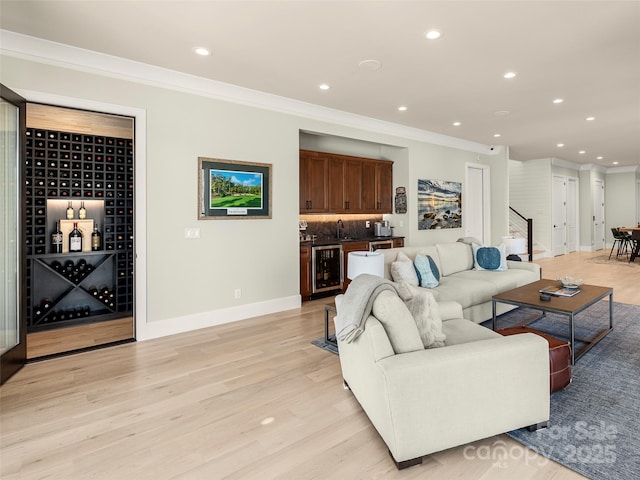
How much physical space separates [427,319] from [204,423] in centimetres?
157

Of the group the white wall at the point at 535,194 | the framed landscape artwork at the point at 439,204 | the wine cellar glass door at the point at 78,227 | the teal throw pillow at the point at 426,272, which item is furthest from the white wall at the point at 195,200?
the white wall at the point at 535,194

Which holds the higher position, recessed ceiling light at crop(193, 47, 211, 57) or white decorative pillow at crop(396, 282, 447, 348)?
recessed ceiling light at crop(193, 47, 211, 57)

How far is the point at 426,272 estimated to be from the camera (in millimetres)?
4188

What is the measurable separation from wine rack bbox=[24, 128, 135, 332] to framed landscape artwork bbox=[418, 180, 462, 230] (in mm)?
5039

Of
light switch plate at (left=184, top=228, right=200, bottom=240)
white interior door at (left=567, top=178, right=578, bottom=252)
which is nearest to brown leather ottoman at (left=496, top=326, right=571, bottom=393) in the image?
light switch plate at (left=184, top=228, right=200, bottom=240)

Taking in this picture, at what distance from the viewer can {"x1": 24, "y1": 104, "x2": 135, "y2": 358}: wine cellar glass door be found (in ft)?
13.9

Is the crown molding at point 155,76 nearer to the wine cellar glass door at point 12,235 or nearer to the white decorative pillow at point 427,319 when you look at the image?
the wine cellar glass door at point 12,235

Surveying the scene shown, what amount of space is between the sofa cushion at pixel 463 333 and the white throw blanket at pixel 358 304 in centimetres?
63

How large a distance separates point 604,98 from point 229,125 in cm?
504

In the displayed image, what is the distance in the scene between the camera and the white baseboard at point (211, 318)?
3.88 m

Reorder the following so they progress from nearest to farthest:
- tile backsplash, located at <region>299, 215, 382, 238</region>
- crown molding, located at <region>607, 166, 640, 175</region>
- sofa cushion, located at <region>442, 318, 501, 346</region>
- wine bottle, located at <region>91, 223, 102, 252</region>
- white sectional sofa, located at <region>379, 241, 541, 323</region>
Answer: sofa cushion, located at <region>442, 318, 501, 346</region>
white sectional sofa, located at <region>379, 241, 541, 323</region>
wine bottle, located at <region>91, 223, 102, 252</region>
tile backsplash, located at <region>299, 215, 382, 238</region>
crown molding, located at <region>607, 166, 640, 175</region>

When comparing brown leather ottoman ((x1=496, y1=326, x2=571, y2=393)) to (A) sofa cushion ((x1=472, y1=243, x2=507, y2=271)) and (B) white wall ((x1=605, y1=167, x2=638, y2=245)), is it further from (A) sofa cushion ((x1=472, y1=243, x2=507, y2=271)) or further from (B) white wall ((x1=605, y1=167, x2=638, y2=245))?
(B) white wall ((x1=605, y1=167, x2=638, y2=245))

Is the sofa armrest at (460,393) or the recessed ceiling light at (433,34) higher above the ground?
the recessed ceiling light at (433,34)

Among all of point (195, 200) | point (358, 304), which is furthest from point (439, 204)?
point (358, 304)
